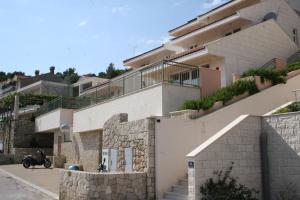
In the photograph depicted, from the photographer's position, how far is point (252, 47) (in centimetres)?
2450

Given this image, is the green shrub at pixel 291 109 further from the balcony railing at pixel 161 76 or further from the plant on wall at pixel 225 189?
the balcony railing at pixel 161 76

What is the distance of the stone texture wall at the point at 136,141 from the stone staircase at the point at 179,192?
23.1 inches

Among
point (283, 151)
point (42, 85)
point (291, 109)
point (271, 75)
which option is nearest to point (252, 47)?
point (271, 75)

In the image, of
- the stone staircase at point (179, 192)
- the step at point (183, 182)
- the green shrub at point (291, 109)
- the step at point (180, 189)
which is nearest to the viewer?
the stone staircase at point (179, 192)

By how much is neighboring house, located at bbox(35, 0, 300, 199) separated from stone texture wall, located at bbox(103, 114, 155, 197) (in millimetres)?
37

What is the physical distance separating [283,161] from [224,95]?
5062mm

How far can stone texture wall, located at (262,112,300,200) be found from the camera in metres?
11.9

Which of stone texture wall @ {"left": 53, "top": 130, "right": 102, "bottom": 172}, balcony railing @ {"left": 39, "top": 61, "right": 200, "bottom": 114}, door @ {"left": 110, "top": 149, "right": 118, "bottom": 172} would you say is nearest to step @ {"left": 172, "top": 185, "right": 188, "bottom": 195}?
door @ {"left": 110, "top": 149, "right": 118, "bottom": 172}

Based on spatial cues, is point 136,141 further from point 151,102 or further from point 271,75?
point 271,75

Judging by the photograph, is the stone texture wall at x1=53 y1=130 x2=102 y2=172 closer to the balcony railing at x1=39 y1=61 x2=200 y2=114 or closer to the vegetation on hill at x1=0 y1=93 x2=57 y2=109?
the balcony railing at x1=39 y1=61 x2=200 y2=114

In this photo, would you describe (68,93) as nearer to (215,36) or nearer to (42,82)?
(42,82)

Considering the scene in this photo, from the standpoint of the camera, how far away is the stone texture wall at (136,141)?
45.1 feet

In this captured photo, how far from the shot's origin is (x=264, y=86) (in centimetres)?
1822

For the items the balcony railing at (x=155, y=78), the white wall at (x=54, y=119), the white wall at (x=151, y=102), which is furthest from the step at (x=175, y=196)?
the white wall at (x=54, y=119)
